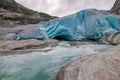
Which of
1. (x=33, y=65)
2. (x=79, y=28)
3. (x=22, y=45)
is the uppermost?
(x=79, y=28)

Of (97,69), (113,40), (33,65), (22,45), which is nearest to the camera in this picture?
(97,69)

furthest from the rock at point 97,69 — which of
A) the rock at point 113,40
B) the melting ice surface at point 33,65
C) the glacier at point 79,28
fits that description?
the glacier at point 79,28

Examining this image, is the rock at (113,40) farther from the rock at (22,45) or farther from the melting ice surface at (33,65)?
the rock at (22,45)

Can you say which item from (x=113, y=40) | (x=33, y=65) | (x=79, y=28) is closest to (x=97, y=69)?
(x=33, y=65)

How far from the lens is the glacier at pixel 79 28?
18.3 meters

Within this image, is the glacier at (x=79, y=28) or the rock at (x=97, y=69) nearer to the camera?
the rock at (x=97, y=69)

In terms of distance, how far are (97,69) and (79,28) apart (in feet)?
41.9

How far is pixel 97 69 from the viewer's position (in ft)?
20.0

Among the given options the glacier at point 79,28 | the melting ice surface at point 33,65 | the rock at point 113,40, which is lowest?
the melting ice surface at point 33,65

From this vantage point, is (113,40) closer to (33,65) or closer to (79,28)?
(79,28)

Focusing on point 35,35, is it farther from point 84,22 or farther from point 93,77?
point 93,77

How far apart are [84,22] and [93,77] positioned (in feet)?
44.6

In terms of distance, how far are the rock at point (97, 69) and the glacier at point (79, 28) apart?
11.2m

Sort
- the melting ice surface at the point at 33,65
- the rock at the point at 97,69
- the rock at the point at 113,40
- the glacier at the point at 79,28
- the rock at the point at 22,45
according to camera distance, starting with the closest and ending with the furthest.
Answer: the rock at the point at 97,69 → the melting ice surface at the point at 33,65 → the rock at the point at 22,45 → the rock at the point at 113,40 → the glacier at the point at 79,28
